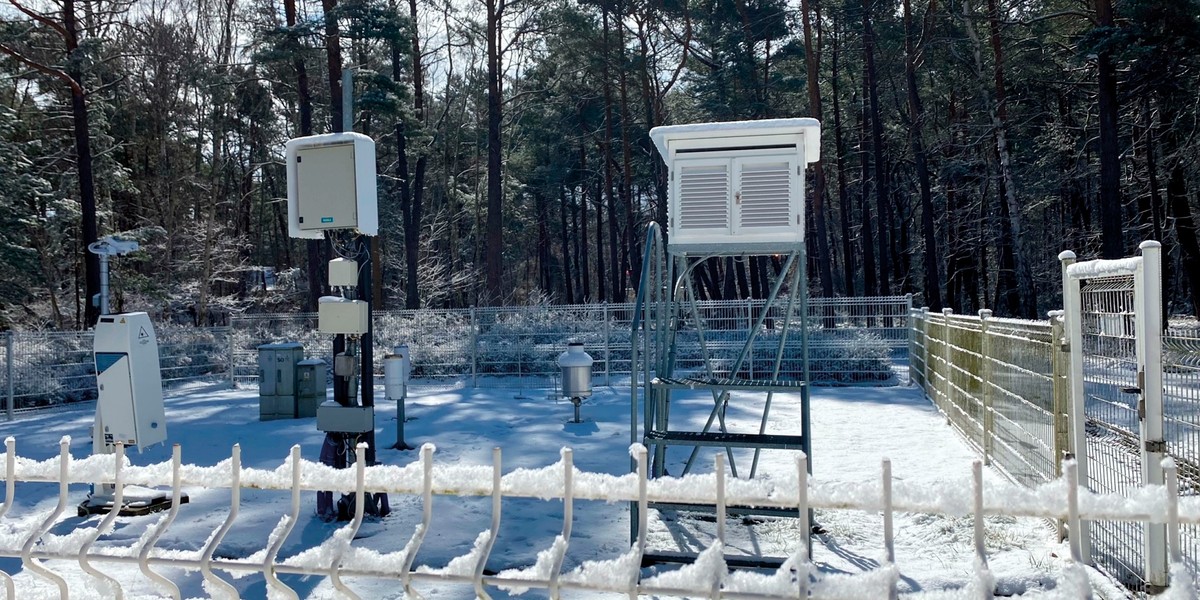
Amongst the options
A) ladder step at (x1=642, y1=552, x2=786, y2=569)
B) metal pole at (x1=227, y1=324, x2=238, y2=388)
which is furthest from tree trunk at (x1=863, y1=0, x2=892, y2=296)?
ladder step at (x1=642, y1=552, x2=786, y2=569)

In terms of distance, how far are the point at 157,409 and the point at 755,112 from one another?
73.4 ft

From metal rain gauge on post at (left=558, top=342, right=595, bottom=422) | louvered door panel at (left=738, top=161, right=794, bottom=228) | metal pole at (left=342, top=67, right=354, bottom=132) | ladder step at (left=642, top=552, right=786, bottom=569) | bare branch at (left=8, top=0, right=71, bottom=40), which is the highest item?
bare branch at (left=8, top=0, right=71, bottom=40)

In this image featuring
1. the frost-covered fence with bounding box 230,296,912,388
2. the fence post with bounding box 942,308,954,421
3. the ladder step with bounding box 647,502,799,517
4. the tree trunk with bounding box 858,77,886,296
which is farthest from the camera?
the tree trunk with bounding box 858,77,886,296

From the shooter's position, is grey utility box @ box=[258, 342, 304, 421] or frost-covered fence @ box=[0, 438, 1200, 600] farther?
grey utility box @ box=[258, 342, 304, 421]

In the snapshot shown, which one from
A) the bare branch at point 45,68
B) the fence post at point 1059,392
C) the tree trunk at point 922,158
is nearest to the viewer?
the fence post at point 1059,392

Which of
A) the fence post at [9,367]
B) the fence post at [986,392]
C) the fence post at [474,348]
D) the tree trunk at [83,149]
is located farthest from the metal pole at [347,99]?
the tree trunk at [83,149]

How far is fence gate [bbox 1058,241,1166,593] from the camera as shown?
422cm

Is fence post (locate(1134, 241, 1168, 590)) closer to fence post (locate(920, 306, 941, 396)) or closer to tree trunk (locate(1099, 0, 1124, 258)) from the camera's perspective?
fence post (locate(920, 306, 941, 396))

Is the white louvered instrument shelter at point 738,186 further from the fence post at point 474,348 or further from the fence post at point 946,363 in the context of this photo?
the fence post at point 474,348

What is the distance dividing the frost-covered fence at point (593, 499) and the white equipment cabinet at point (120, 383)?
492cm

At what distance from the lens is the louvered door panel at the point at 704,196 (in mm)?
6188

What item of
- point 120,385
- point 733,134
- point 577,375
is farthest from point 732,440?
point 577,375

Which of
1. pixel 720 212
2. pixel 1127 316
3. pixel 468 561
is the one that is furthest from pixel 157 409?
pixel 1127 316

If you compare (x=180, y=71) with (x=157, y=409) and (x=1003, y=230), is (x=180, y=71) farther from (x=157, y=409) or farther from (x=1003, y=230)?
(x=1003, y=230)
